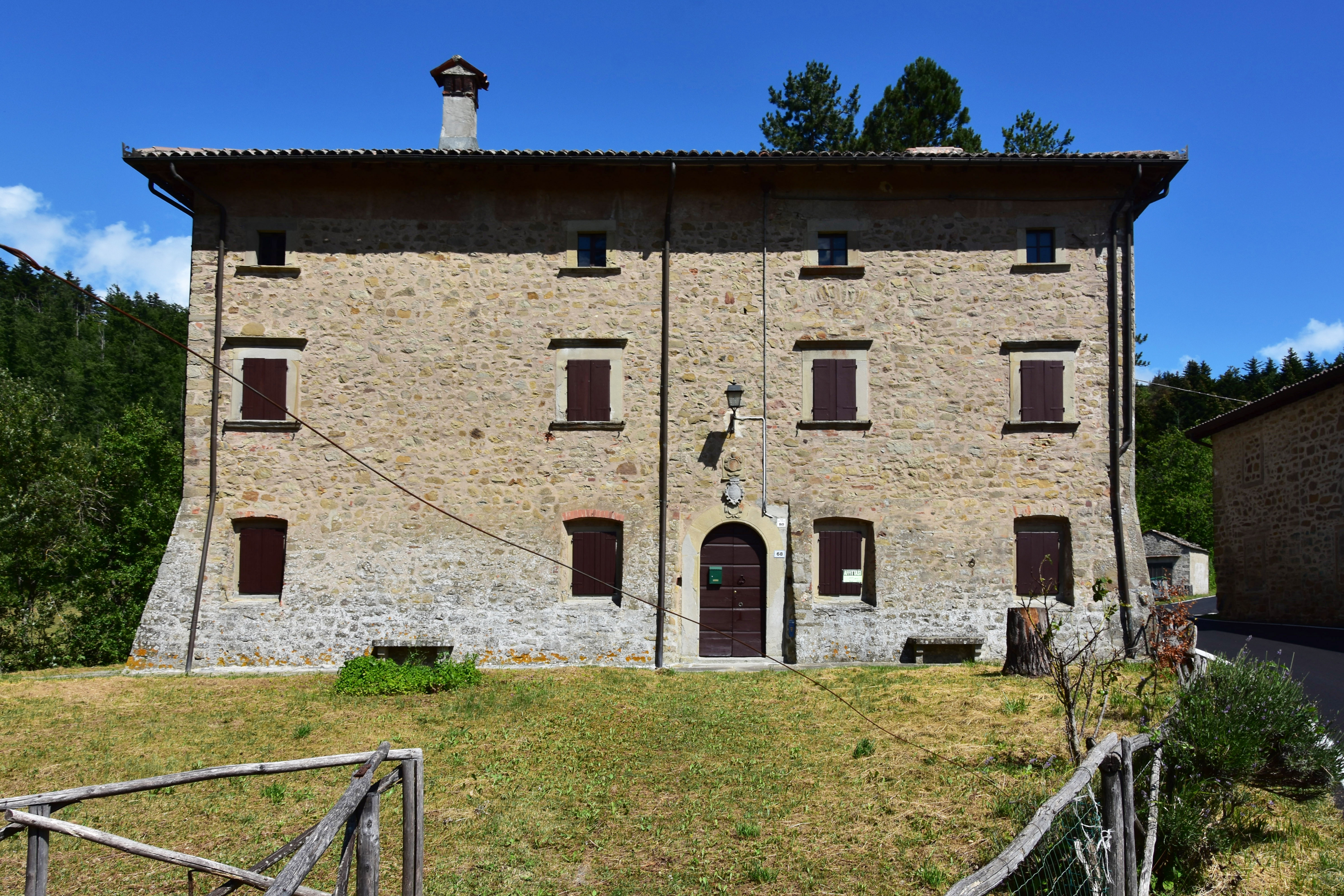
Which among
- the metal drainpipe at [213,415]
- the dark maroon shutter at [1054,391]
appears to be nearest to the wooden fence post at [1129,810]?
the dark maroon shutter at [1054,391]

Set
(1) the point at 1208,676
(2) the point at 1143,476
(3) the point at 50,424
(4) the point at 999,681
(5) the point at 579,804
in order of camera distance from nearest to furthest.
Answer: (1) the point at 1208,676 → (5) the point at 579,804 → (4) the point at 999,681 → (3) the point at 50,424 → (2) the point at 1143,476

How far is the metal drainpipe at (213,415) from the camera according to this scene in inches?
531

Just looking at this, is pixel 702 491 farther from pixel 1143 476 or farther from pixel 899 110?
pixel 1143 476

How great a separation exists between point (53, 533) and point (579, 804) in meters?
20.8

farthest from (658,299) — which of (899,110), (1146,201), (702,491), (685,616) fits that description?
(899,110)

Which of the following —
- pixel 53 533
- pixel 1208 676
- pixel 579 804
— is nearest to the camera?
pixel 1208 676

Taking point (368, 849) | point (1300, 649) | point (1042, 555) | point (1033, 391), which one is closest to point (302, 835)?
point (368, 849)

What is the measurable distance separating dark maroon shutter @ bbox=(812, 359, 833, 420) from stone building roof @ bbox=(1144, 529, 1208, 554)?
26225mm

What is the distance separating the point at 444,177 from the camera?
14281 mm

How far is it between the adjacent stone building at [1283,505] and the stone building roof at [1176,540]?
13857mm

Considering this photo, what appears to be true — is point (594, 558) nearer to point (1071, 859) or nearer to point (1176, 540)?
point (1071, 859)

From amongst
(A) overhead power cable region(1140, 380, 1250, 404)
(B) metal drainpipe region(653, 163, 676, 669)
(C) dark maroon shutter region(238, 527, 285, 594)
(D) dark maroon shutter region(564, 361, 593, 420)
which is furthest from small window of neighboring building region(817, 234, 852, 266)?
(A) overhead power cable region(1140, 380, 1250, 404)

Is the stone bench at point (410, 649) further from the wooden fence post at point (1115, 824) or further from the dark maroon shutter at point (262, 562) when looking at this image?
the wooden fence post at point (1115, 824)

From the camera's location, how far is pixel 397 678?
1138 centimetres
